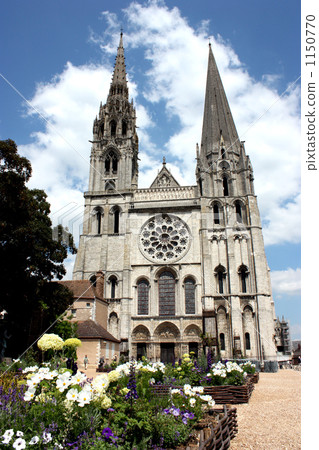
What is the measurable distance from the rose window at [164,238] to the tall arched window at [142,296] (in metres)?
2.44

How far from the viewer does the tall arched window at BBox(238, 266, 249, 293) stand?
Result: 30.3 meters

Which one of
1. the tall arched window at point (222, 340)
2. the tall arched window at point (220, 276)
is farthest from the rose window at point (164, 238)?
the tall arched window at point (222, 340)

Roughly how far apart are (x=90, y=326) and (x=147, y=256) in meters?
9.16

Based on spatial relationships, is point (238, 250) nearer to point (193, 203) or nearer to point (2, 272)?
point (193, 203)

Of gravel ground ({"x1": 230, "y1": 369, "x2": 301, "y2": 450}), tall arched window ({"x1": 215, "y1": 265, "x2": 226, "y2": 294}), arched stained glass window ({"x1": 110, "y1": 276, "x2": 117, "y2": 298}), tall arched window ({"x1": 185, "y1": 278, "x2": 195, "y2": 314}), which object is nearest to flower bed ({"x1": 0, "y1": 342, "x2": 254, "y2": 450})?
gravel ground ({"x1": 230, "y1": 369, "x2": 301, "y2": 450})

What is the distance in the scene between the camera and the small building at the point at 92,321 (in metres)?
23.7

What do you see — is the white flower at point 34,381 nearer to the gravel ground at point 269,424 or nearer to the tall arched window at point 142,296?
the gravel ground at point 269,424

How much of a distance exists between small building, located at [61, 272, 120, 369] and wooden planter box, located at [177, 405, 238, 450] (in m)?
18.7

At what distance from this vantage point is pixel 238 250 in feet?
103

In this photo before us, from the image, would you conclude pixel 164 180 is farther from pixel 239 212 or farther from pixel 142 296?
pixel 142 296

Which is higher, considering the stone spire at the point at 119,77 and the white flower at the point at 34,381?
the stone spire at the point at 119,77

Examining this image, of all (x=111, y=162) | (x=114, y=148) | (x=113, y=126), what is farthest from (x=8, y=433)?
(x=113, y=126)

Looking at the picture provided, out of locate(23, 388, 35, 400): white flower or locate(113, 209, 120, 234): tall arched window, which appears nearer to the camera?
locate(23, 388, 35, 400): white flower

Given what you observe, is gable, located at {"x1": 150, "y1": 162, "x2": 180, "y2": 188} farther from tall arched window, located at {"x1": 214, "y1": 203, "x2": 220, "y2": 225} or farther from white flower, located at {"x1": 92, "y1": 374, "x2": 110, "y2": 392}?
white flower, located at {"x1": 92, "y1": 374, "x2": 110, "y2": 392}
